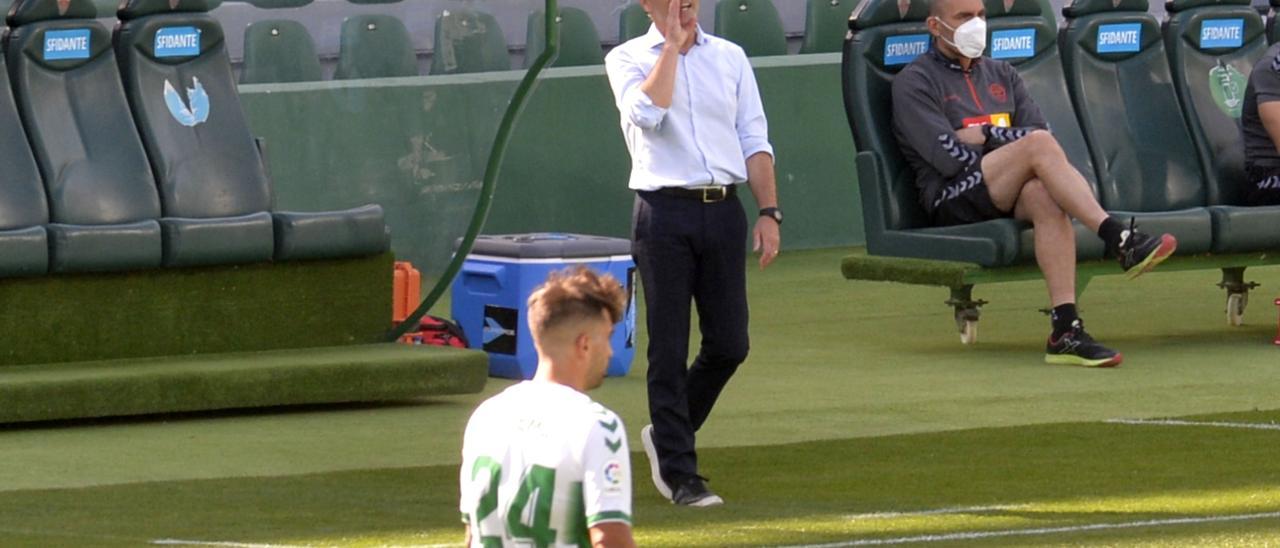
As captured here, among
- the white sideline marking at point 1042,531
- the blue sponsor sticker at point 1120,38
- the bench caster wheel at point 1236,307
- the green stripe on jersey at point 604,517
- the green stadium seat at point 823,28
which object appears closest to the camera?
the green stripe on jersey at point 604,517

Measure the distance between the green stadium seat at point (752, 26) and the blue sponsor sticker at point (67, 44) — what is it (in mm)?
6873

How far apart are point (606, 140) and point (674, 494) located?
802cm

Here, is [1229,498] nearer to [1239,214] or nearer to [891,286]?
[1239,214]

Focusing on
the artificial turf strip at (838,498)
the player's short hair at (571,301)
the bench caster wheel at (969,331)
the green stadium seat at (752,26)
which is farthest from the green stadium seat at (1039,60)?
the player's short hair at (571,301)

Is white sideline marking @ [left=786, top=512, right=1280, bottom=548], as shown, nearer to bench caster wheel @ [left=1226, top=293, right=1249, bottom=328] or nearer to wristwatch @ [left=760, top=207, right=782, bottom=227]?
wristwatch @ [left=760, top=207, right=782, bottom=227]

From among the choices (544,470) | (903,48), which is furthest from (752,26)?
(544,470)

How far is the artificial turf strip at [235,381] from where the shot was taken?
28.4ft

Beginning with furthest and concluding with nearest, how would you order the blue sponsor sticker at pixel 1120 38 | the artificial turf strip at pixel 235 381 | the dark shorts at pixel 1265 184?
the blue sponsor sticker at pixel 1120 38 → the dark shorts at pixel 1265 184 → the artificial turf strip at pixel 235 381

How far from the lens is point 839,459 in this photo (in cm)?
785

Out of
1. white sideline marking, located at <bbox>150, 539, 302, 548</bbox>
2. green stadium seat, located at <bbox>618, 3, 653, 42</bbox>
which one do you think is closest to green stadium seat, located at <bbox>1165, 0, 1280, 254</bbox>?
green stadium seat, located at <bbox>618, 3, 653, 42</bbox>

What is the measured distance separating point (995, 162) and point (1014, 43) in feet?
4.21

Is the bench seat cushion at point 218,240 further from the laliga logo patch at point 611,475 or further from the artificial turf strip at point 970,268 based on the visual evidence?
the laliga logo patch at point 611,475

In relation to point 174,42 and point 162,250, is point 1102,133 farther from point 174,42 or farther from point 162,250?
point 162,250

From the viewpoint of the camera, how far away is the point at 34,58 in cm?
939
